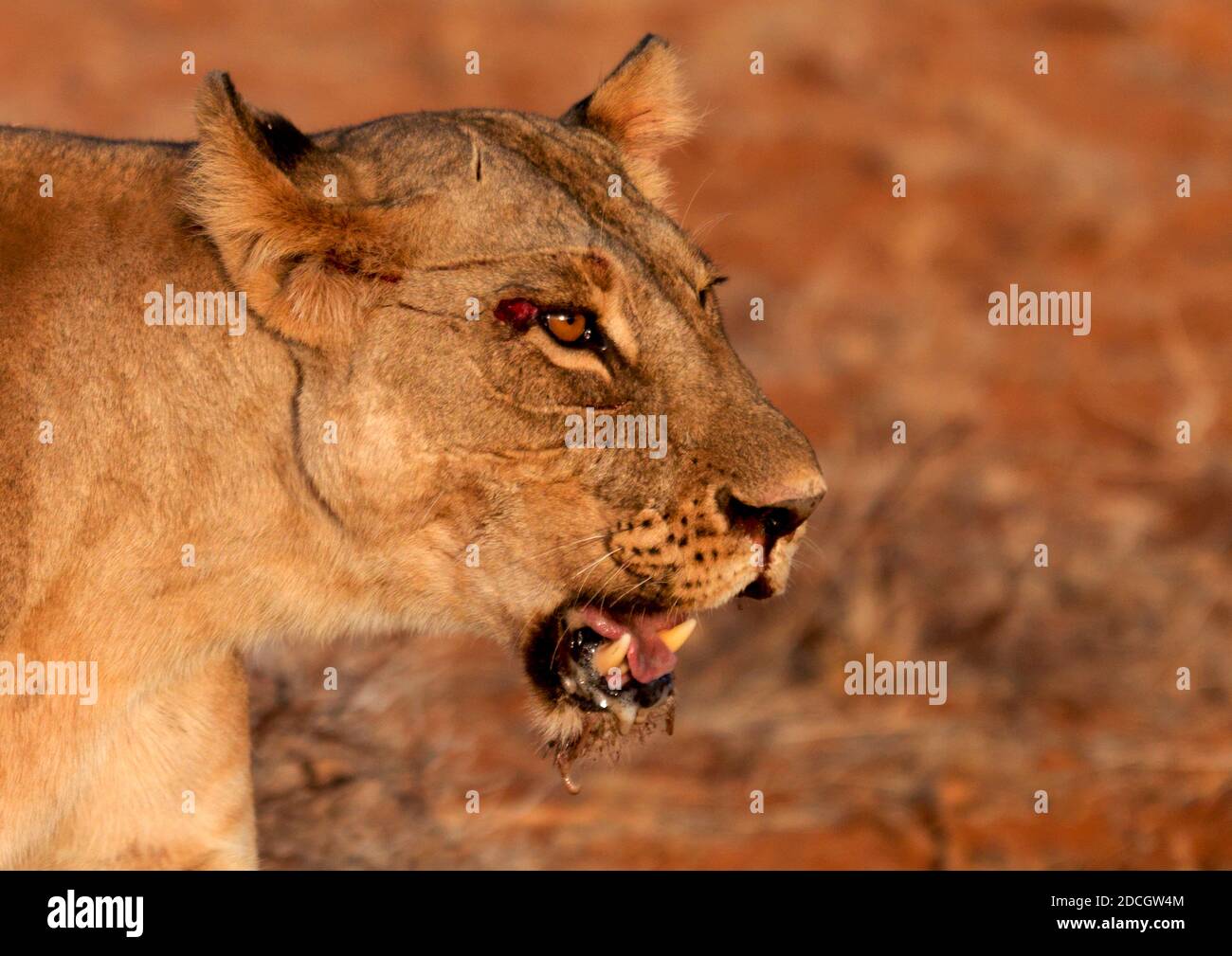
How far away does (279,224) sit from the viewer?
3359 millimetres

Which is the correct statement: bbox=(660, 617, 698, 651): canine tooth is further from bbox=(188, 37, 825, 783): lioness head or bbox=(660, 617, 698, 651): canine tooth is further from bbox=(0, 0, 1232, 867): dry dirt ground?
bbox=(0, 0, 1232, 867): dry dirt ground

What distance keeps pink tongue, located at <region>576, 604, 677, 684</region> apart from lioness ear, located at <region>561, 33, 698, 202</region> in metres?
1.11

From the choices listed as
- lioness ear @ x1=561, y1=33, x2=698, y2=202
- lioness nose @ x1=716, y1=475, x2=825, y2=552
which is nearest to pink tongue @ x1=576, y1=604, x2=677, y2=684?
lioness nose @ x1=716, y1=475, x2=825, y2=552

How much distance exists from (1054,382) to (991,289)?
145cm

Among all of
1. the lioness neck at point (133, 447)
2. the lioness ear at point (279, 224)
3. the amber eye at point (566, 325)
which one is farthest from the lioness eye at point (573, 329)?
the lioness neck at point (133, 447)

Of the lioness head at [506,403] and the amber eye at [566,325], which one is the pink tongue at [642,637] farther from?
the amber eye at [566,325]

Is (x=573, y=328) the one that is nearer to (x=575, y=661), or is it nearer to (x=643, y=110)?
(x=575, y=661)

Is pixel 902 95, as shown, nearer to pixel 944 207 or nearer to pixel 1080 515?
pixel 944 207

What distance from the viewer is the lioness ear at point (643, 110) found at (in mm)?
4203

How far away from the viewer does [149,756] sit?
3.80 metres

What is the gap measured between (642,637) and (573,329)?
667 mm

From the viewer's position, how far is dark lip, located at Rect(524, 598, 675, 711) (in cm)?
357

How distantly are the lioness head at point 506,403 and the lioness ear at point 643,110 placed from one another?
0.70 meters
